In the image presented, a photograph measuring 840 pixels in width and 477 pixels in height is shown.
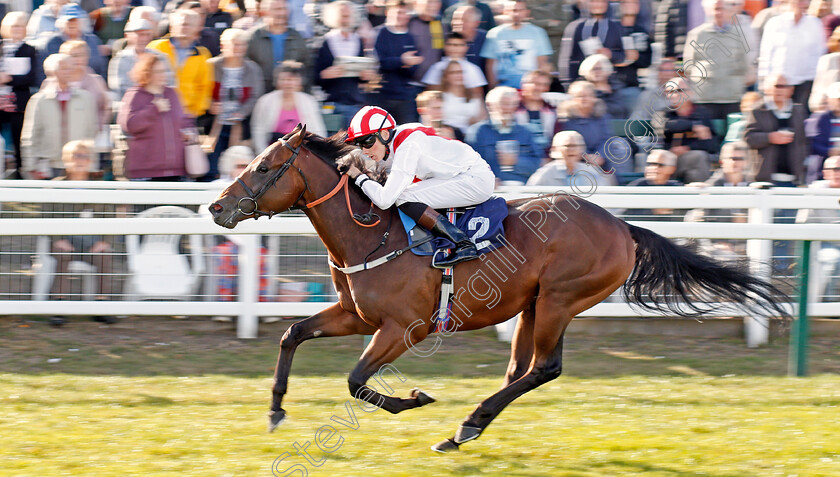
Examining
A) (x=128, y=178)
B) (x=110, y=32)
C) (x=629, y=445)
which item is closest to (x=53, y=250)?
(x=128, y=178)

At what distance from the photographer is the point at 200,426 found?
480cm

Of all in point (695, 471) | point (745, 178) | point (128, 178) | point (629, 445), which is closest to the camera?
point (695, 471)

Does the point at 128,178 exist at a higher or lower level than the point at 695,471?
higher

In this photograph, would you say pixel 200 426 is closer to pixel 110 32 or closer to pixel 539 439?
pixel 539 439

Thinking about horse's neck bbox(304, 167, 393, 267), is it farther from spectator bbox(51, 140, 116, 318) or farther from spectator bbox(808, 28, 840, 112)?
spectator bbox(808, 28, 840, 112)

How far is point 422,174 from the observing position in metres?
4.73

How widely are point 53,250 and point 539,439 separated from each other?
11.1 feet

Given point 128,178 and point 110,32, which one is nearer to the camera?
point 128,178

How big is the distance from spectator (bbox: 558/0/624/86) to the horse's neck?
379cm

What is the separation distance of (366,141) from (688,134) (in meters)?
3.75

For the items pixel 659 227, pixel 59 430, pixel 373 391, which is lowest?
pixel 59 430

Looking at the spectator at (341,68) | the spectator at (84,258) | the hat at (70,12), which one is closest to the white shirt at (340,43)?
the spectator at (341,68)

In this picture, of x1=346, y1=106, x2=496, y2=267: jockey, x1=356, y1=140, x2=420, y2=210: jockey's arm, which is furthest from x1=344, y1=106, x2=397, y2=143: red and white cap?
x1=356, y1=140, x2=420, y2=210: jockey's arm

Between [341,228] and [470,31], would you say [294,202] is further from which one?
[470,31]
